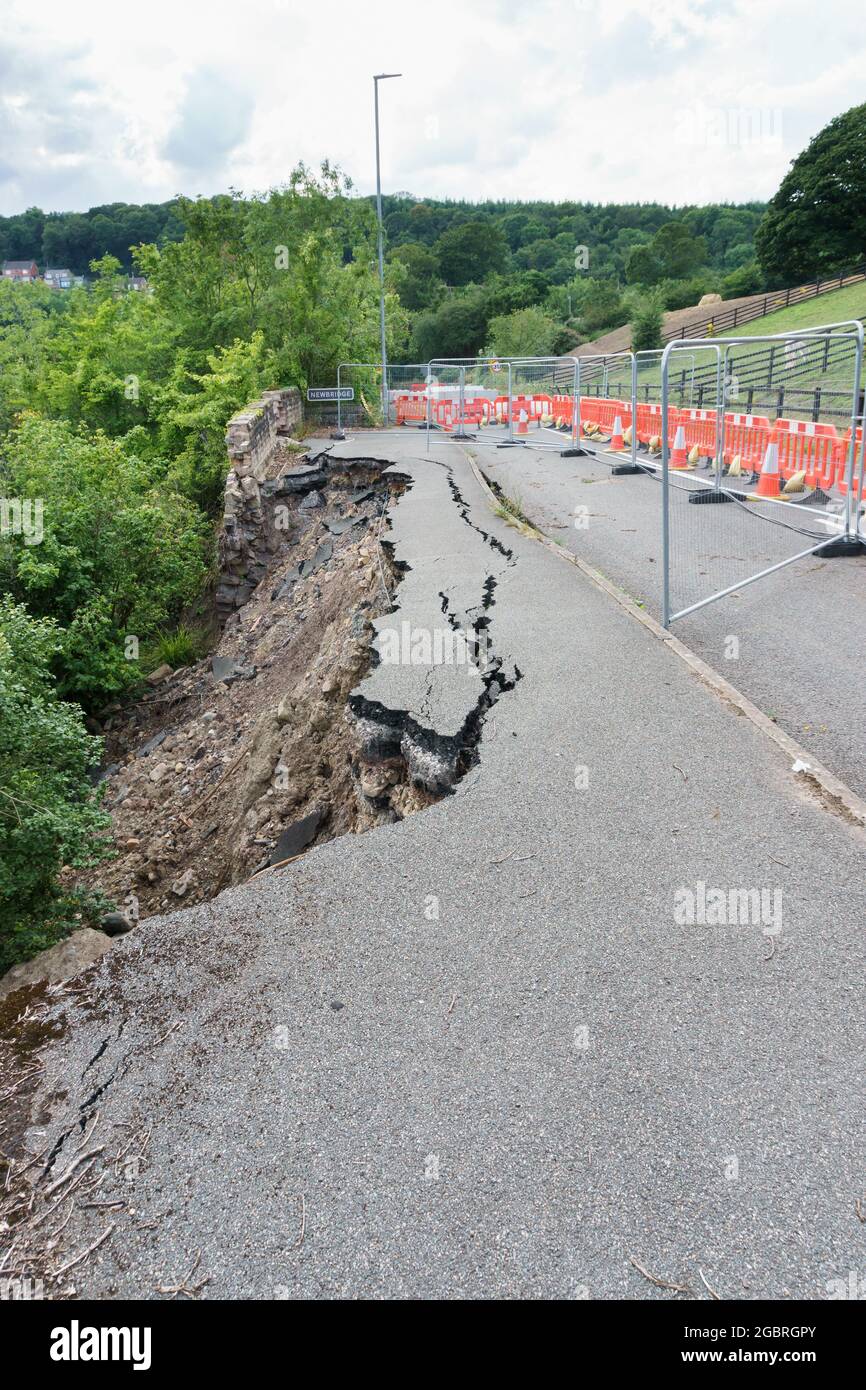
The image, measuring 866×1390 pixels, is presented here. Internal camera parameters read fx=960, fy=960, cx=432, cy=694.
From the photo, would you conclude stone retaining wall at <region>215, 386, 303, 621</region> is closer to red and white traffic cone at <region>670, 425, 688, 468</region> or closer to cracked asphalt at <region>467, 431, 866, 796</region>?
cracked asphalt at <region>467, 431, 866, 796</region>

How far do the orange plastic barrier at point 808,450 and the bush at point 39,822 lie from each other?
928cm

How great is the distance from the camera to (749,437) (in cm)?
1417

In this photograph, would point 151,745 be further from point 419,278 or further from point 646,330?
point 419,278

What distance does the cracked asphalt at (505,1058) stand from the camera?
2.66 meters

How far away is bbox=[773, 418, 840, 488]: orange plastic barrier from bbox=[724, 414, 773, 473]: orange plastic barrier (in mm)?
241

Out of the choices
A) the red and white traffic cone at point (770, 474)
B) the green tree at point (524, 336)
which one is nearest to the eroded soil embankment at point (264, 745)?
the red and white traffic cone at point (770, 474)

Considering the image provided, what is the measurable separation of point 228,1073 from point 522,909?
145cm

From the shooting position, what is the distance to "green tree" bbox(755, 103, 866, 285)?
58.4m

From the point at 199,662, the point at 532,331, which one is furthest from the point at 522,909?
the point at 532,331

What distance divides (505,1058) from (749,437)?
12745mm

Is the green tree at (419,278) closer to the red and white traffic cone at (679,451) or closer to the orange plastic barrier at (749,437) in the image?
the red and white traffic cone at (679,451)

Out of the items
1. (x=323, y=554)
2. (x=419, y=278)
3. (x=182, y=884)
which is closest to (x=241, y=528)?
(x=323, y=554)
